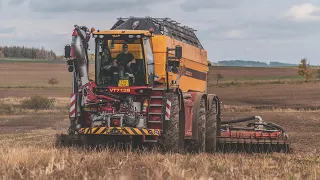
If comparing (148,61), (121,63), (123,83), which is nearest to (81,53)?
(121,63)

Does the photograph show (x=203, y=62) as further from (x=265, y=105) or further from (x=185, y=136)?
(x=265, y=105)

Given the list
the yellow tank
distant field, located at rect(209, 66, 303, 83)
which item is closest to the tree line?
distant field, located at rect(209, 66, 303, 83)

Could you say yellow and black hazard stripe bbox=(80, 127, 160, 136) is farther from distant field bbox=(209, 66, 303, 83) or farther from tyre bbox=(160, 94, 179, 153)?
distant field bbox=(209, 66, 303, 83)

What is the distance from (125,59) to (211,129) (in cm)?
401

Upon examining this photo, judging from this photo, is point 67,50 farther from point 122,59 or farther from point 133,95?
point 133,95

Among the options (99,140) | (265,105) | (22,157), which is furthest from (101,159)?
(265,105)

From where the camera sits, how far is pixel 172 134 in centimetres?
1215

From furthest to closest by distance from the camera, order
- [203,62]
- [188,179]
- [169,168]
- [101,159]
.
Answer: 1. [203,62]
2. [101,159]
3. [169,168]
4. [188,179]

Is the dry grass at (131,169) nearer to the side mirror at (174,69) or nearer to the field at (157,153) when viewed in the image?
the field at (157,153)

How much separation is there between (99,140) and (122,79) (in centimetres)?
157

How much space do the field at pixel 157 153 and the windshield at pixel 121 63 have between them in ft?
7.35

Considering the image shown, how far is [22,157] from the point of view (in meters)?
7.98

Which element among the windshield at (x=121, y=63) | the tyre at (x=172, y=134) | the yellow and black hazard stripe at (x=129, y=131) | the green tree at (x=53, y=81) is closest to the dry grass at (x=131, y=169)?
the yellow and black hazard stripe at (x=129, y=131)

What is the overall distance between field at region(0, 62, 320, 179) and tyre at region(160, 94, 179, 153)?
1388 mm
